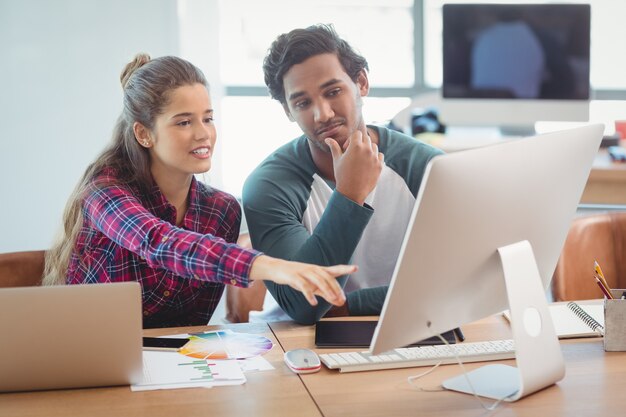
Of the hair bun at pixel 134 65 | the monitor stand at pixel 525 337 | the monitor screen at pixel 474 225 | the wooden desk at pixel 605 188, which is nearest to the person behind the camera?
the monitor screen at pixel 474 225

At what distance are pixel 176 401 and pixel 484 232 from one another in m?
0.52

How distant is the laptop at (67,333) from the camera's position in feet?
4.23

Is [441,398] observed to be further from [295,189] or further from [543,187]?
[295,189]

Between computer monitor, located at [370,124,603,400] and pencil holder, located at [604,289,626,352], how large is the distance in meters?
0.19

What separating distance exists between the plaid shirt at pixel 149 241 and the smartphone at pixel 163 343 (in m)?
0.14

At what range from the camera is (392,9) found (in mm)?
4621

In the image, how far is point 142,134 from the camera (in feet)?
6.31

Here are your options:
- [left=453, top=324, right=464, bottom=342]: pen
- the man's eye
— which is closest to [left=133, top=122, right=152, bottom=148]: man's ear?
the man's eye

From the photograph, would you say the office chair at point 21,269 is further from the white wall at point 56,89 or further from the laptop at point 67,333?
the white wall at point 56,89

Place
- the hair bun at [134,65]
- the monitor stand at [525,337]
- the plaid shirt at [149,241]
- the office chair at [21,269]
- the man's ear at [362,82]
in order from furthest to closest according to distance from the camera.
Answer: the man's ear at [362,82]
the hair bun at [134,65]
the office chair at [21,269]
the plaid shirt at [149,241]
the monitor stand at [525,337]

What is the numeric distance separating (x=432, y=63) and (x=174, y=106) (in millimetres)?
3037

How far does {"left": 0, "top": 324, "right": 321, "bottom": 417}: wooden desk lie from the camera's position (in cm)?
126

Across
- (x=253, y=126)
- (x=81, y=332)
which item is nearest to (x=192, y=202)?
(x=81, y=332)

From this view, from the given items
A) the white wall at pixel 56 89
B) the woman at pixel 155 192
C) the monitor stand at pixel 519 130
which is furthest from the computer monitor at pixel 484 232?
the white wall at pixel 56 89
